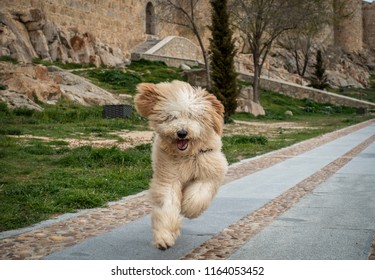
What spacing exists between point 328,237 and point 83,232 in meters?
1.96

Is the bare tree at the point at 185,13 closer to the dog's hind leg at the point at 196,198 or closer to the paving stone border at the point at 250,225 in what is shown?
the paving stone border at the point at 250,225

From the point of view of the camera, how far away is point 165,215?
4254mm

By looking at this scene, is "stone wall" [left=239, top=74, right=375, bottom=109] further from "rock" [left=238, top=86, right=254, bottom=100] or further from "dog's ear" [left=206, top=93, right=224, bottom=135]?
"dog's ear" [left=206, top=93, right=224, bottom=135]

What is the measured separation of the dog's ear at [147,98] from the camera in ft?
14.8

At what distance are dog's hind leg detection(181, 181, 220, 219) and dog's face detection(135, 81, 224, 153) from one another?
0.30 meters

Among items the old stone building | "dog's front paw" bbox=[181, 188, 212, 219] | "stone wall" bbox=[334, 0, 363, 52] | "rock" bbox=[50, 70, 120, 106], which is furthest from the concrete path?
"stone wall" bbox=[334, 0, 363, 52]

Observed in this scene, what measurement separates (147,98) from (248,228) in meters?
1.46

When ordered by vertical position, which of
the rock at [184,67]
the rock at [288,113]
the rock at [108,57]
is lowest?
the rock at [288,113]

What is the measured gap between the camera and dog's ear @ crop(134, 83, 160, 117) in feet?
14.8

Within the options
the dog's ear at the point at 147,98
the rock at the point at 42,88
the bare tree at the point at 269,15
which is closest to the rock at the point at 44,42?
the rock at the point at 42,88

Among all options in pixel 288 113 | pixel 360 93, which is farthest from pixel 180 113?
pixel 360 93

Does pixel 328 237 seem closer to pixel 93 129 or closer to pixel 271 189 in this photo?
pixel 271 189

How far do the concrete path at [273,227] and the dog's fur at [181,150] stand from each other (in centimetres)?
32

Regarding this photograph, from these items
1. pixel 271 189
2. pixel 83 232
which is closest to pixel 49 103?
pixel 271 189
